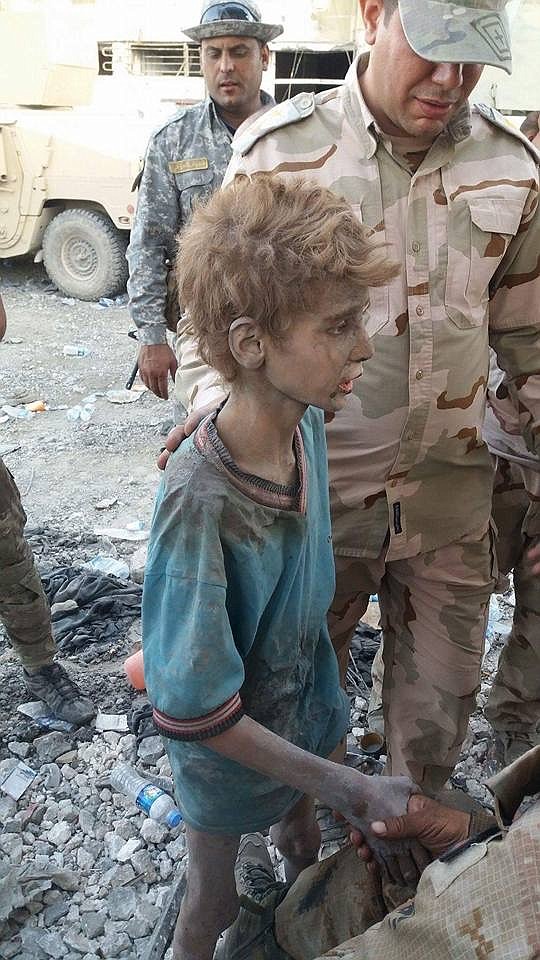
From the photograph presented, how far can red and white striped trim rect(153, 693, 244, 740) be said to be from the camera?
1.46 meters

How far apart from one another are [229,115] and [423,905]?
12.5 ft

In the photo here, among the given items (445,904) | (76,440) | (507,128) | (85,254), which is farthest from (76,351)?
(445,904)

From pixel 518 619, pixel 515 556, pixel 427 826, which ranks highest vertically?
pixel 427 826

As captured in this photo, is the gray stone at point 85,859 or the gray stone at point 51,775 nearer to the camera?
the gray stone at point 85,859

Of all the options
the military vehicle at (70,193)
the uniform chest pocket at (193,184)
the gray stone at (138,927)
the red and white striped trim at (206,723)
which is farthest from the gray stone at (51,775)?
the military vehicle at (70,193)

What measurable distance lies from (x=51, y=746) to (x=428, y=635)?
149 cm

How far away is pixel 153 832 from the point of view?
8.75ft

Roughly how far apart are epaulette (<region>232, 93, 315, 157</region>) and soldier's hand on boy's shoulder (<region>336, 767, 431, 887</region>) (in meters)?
1.44

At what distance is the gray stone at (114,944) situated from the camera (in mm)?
2324

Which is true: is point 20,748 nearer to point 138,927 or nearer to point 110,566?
point 138,927

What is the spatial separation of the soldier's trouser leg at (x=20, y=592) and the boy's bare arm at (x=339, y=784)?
1585 mm

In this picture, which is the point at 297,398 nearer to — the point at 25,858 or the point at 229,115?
the point at 25,858

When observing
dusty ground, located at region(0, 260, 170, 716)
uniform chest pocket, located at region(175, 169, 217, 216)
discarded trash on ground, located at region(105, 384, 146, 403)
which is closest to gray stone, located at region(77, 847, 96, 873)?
dusty ground, located at region(0, 260, 170, 716)

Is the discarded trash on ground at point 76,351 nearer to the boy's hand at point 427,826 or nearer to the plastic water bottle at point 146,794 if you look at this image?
the plastic water bottle at point 146,794
